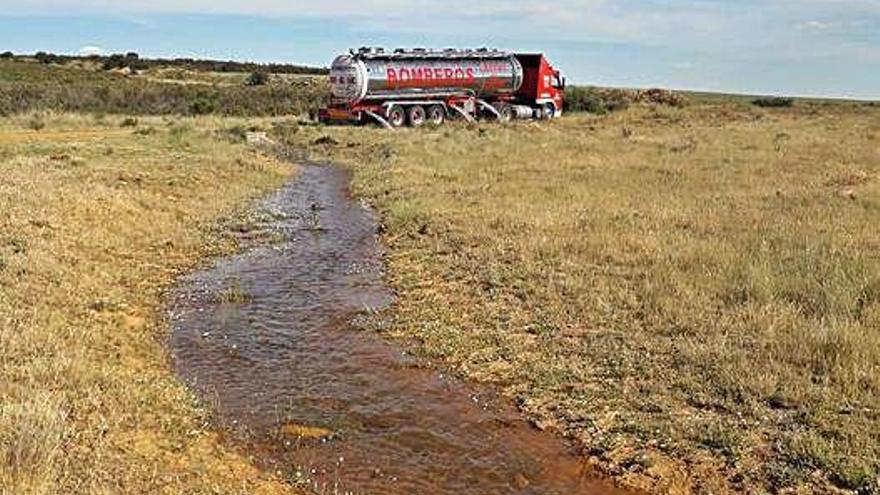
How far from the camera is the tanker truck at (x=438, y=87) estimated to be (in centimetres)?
4366

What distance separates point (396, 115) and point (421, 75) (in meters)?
2.79

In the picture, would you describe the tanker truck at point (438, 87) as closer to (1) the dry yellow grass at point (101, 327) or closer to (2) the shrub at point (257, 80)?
(1) the dry yellow grass at point (101, 327)

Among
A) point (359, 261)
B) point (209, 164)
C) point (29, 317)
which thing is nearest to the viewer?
point (29, 317)

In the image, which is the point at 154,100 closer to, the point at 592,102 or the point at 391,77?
the point at 391,77

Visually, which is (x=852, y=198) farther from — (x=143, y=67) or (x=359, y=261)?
(x=143, y=67)

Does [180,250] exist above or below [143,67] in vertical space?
below

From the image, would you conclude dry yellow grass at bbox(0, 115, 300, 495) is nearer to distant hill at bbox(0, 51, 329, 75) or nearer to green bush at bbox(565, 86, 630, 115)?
green bush at bbox(565, 86, 630, 115)

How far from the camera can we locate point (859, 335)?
9570 mm

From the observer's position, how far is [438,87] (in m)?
47.1

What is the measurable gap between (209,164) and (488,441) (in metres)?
20.8

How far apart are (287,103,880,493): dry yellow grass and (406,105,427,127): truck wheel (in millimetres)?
20425

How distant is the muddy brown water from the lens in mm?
7598

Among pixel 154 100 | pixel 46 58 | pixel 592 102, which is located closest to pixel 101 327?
pixel 154 100

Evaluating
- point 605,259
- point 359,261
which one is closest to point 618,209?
point 605,259
